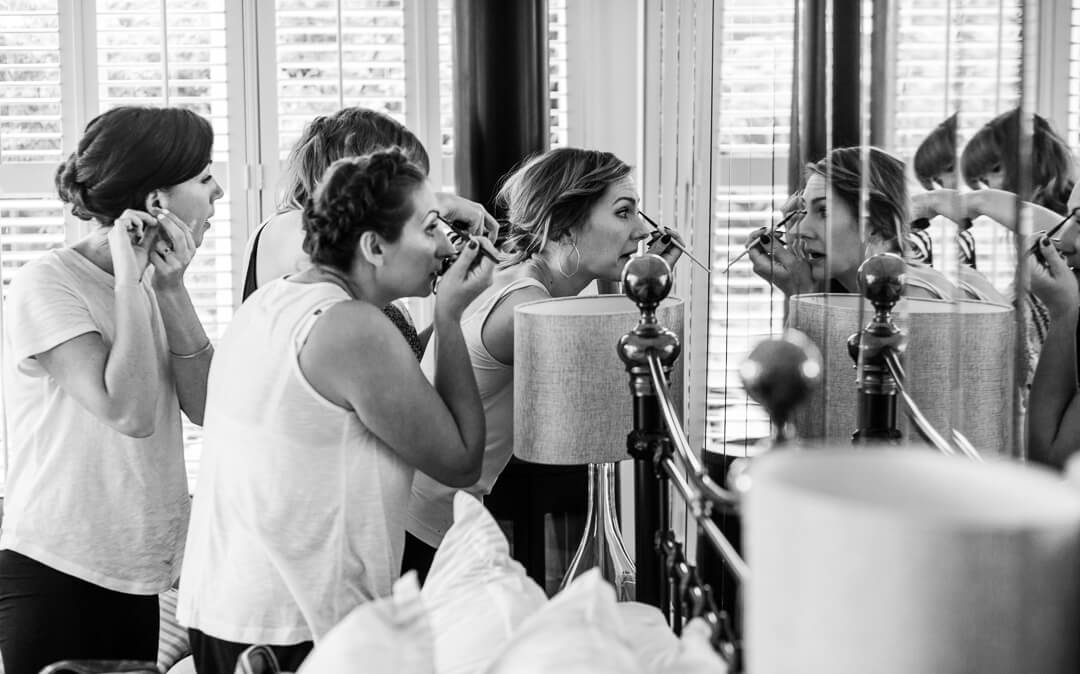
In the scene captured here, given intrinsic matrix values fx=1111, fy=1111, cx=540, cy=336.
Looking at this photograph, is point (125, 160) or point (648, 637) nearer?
point (648, 637)

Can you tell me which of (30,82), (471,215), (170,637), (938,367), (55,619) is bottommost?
(170,637)

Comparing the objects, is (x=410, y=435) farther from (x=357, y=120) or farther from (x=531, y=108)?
(x=531, y=108)

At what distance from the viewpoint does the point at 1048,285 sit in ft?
2.19

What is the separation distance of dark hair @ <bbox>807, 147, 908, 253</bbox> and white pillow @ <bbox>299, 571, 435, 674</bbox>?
50cm

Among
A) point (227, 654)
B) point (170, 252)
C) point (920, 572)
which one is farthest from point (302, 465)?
point (920, 572)

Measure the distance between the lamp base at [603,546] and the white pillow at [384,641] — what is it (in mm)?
614

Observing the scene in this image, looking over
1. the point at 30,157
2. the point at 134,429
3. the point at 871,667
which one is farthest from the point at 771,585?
the point at 30,157

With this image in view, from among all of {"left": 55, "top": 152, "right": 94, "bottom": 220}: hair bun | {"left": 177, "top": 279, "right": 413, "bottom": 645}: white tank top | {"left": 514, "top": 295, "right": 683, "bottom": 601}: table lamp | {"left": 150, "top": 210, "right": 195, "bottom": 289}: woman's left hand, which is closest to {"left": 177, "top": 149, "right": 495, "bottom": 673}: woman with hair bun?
{"left": 177, "top": 279, "right": 413, "bottom": 645}: white tank top

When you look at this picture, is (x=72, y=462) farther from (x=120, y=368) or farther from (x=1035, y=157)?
(x=1035, y=157)

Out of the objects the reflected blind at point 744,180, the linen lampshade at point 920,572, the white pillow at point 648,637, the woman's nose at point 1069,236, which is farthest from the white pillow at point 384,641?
the reflected blind at point 744,180

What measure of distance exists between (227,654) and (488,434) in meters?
0.61

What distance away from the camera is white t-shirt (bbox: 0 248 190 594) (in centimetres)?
172

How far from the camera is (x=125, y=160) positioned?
1892 mm

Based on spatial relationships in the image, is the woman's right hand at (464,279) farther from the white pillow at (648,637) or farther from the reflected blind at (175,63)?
the reflected blind at (175,63)
